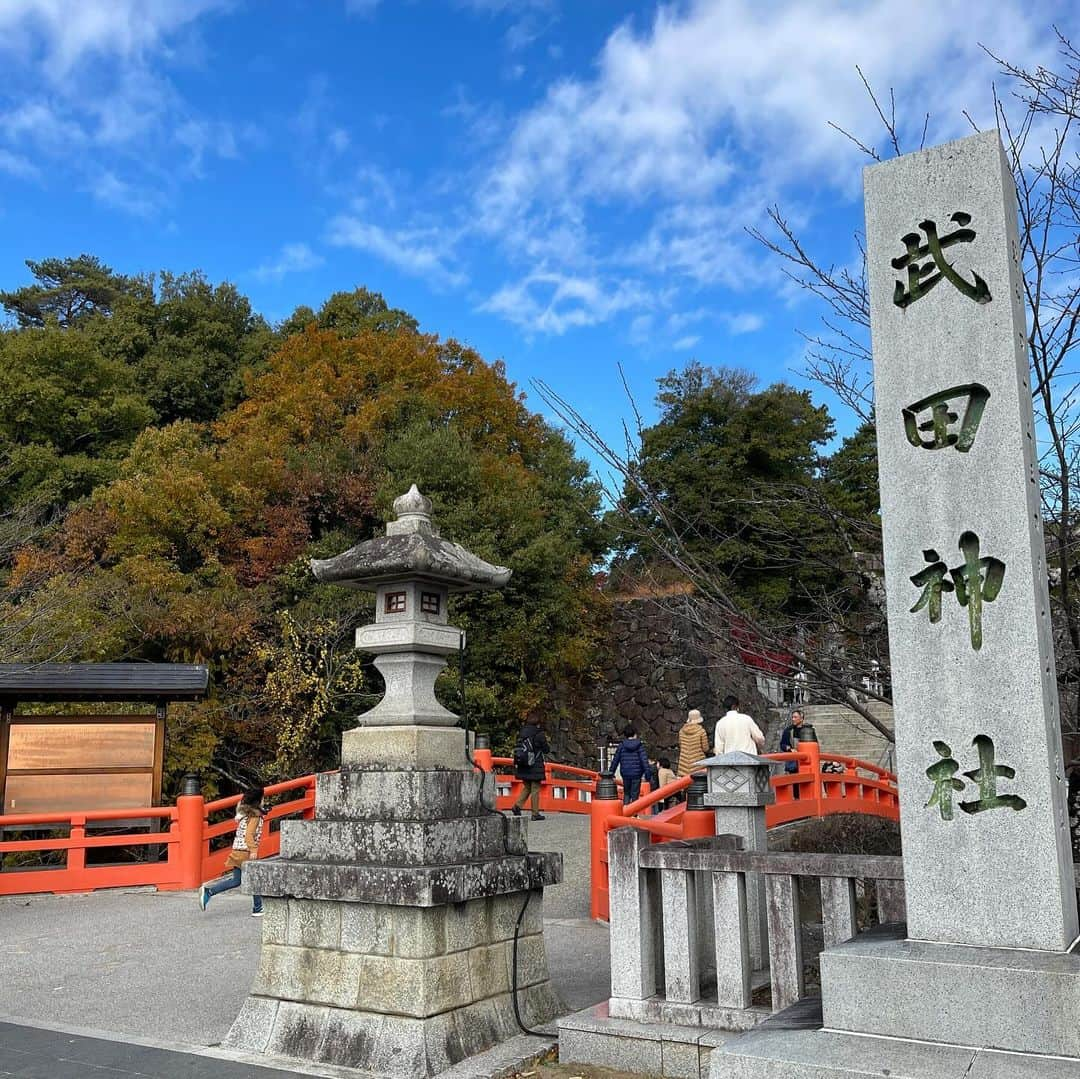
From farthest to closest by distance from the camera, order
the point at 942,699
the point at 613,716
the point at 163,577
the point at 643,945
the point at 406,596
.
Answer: the point at 613,716
the point at 163,577
the point at 406,596
the point at 643,945
the point at 942,699

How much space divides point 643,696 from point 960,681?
2212 centimetres

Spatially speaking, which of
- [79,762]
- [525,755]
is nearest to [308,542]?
[525,755]

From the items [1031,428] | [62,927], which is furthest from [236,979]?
[1031,428]

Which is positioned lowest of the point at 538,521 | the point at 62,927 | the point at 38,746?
the point at 62,927

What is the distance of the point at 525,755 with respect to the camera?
15.1 meters

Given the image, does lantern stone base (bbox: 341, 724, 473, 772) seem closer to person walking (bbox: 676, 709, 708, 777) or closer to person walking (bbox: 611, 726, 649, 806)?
person walking (bbox: 611, 726, 649, 806)

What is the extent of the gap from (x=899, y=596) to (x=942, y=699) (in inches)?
18.2

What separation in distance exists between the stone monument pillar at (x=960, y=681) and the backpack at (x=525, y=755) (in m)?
11.2

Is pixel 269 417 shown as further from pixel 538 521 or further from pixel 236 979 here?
pixel 236 979

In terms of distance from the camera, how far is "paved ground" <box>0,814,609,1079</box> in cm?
597

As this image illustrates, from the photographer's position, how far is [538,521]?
73.0 ft

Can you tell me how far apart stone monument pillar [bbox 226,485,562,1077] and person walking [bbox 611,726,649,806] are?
25.1ft

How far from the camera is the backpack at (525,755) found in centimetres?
1505

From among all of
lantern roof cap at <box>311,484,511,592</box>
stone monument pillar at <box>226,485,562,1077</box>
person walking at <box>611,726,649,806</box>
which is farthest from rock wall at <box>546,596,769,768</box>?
stone monument pillar at <box>226,485,562,1077</box>
